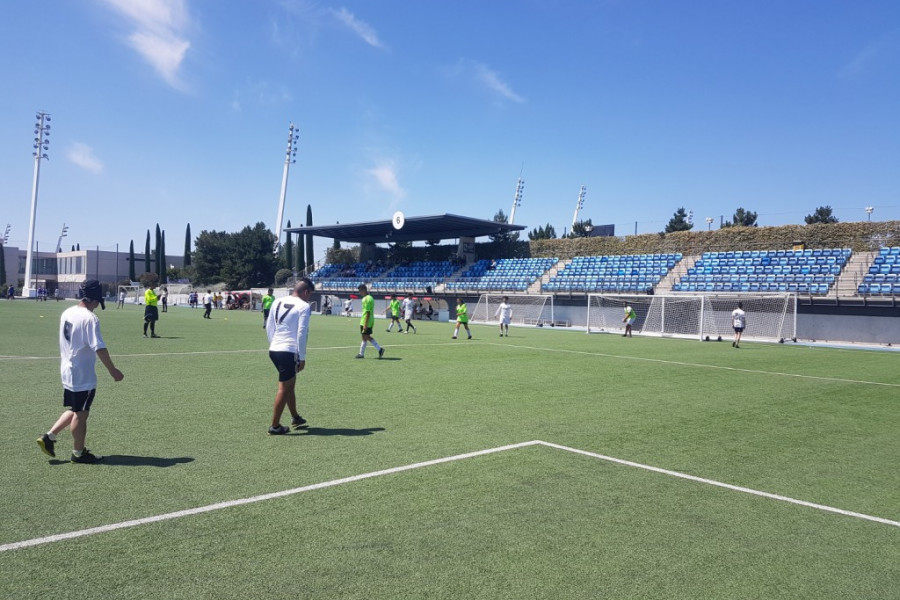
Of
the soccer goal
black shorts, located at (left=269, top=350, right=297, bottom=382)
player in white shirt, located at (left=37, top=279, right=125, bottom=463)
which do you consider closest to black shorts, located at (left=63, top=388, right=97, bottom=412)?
player in white shirt, located at (left=37, top=279, right=125, bottom=463)

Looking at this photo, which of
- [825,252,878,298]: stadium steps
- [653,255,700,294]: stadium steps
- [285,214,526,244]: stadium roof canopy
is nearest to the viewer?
[825,252,878,298]: stadium steps

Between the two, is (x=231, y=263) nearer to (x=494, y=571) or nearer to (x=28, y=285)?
(x=28, y=285)

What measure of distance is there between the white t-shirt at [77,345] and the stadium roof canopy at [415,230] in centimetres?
4138

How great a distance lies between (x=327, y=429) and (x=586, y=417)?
388 centimetres

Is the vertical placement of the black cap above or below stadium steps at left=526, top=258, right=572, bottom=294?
below

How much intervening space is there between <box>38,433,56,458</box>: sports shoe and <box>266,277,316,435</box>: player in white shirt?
233 cm

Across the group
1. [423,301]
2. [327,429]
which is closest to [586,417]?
[327,429]

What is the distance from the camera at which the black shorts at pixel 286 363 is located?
24.7ft

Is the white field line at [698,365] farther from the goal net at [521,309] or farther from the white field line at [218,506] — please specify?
the goal net at [521,309]

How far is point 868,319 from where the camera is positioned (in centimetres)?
2917

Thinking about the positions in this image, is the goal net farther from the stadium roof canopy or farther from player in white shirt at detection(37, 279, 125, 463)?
player in white shirt at detection(37, 279, 125, 463)

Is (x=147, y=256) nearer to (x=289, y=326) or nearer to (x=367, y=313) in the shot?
(x=367, y=313)

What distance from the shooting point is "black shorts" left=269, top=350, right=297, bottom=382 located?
753 centimetres

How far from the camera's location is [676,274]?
40.0 m
